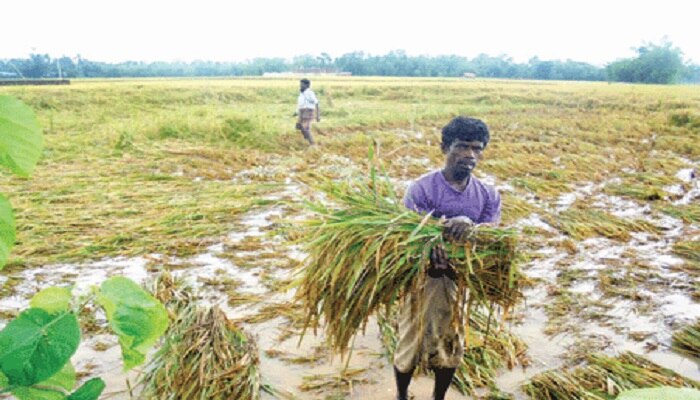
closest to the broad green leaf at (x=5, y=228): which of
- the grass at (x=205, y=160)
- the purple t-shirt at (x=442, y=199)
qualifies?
the grass at (x=205, y=160)

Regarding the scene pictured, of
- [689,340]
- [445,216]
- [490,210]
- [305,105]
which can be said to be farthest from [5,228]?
[305,105]

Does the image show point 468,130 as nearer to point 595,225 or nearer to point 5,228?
point 5,228

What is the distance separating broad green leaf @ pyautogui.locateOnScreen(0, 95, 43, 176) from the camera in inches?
24.7

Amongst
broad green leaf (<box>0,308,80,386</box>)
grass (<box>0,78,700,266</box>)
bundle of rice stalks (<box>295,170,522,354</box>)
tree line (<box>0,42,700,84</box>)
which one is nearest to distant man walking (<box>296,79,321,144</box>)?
grass (<box>0,78,700,266</box>)

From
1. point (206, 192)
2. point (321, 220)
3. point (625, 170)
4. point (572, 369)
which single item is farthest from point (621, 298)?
point (625, 170)

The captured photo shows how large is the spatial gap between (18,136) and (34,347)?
0.25 meters

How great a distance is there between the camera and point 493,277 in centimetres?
240

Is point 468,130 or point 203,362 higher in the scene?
point 468,130

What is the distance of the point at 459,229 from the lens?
228 centimetres

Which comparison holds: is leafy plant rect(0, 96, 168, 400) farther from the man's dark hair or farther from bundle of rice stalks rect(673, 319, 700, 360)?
bundle of rice stalks rect(673, 319, 700, 360)

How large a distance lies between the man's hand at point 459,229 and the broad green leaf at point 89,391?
1794 millimetres

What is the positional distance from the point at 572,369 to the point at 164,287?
2552mm

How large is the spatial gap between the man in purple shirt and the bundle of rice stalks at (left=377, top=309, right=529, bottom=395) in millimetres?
393

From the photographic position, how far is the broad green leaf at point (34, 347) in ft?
1.92
